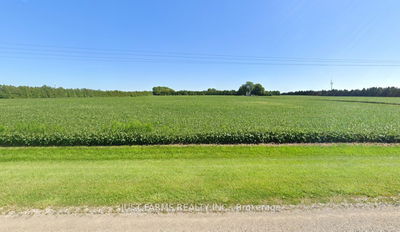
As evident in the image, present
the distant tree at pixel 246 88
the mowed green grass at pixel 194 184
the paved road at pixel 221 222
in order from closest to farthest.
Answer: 1. the paved road at pixel 221 222
2. the mowed green grass at pixel 194 184
3. the distant tree at pixel 246 88

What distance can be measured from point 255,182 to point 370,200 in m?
2.10

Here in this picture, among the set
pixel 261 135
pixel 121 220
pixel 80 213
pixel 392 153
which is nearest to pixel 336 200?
pixel 121 220

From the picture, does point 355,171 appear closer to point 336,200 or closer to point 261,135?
point 336,200

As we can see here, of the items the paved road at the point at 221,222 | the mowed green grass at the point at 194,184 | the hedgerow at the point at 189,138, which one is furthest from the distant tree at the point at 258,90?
the paved road at the point at 221,222

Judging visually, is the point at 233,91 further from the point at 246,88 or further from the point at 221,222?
the point at 221,222

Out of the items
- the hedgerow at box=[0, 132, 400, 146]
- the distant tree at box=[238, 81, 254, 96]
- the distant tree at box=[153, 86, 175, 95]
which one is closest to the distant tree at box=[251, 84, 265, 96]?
the distant tree at box=[238, 81, 254, 96]

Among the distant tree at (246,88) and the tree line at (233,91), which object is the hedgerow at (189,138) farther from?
the distant tree at (246,88)

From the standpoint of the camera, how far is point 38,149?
25.4ft

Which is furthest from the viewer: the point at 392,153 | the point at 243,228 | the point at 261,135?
the point at 261,135

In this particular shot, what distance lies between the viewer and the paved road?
2695 mm

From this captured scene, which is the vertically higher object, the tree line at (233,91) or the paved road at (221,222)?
the tree line at (233,91)

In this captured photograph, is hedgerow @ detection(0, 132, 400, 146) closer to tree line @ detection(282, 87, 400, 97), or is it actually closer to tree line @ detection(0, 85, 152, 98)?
tree line @ detection(0, 85, 152, 98)

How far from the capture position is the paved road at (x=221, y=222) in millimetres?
2695

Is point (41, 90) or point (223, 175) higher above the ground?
point (41, 90)
